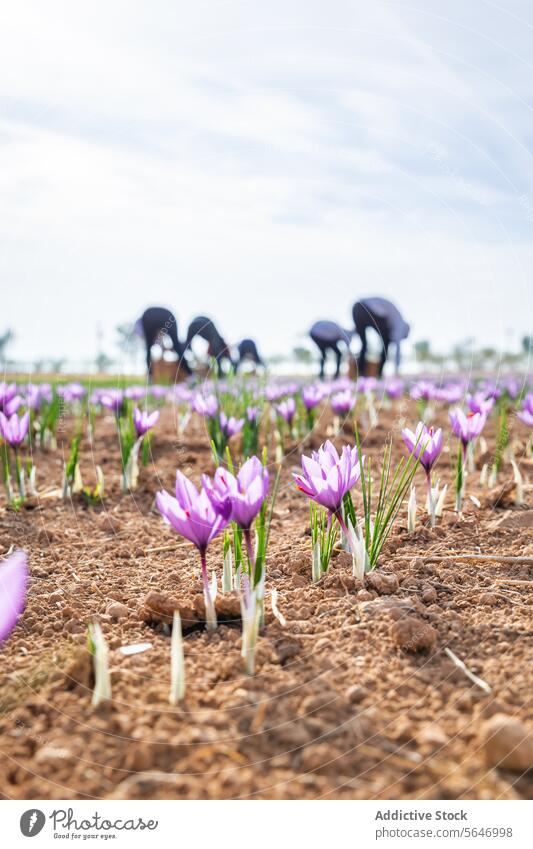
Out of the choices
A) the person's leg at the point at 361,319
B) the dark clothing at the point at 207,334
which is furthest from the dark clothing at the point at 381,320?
the dark clothing at the point at 207,334

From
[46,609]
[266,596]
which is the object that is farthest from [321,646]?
[46,609]

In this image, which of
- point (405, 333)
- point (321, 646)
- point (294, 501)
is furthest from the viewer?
point (294, 501)

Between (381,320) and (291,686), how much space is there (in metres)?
1.49

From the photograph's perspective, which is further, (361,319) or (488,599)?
(361,319)

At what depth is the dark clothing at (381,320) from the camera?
7.81ft

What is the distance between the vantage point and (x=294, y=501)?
327 cm

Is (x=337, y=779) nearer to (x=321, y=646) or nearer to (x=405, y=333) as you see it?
(x=321, y=646)

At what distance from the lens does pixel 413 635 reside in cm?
142

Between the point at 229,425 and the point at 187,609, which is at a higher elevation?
the point at 229,425

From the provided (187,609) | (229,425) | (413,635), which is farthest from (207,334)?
(413,635)

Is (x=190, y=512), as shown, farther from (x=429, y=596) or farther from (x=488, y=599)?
(x=488, y=599)

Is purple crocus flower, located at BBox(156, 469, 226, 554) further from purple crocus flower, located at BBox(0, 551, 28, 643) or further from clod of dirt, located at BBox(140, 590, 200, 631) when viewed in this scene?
purple crocus flower, located at BBox(0, 551, 28, 643)

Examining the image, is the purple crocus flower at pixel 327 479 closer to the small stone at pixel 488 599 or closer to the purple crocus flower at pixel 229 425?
the small stone at pixel 488 599

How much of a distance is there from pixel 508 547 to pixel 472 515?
15.3 inches
